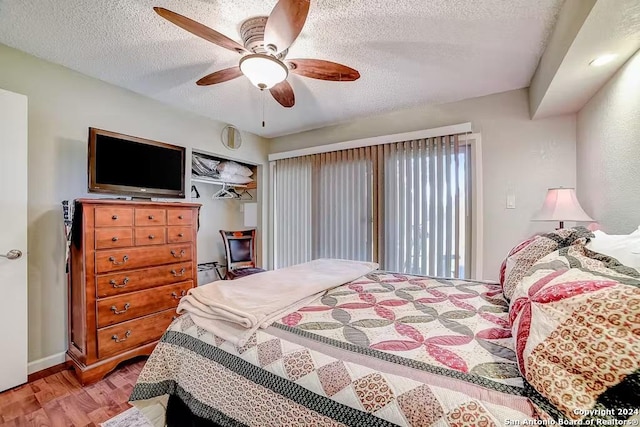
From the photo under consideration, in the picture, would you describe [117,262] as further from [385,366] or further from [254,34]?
[385,366]

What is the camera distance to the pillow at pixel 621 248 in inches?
37.1

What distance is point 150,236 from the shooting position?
2.30 meters

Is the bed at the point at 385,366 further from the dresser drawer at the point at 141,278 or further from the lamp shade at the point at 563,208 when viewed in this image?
the dresser drawer at the point at 141,278

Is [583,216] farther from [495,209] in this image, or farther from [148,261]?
[148,261]

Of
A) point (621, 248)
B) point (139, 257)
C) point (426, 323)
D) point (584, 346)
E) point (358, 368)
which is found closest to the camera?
point (584, 346)

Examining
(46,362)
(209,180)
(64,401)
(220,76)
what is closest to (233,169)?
(209,180)

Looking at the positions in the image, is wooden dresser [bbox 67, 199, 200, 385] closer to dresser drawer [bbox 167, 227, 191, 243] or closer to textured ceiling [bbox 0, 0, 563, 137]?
dresser drawer [bbox 167, 227, 191, 243]

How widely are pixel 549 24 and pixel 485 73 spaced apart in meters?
0.61

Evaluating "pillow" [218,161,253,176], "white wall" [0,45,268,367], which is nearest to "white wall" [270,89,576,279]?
"pillow" [218,161,253,176]

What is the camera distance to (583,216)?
1937mm

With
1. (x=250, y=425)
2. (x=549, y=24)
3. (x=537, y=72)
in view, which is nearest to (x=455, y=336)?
(x=250, y=425)

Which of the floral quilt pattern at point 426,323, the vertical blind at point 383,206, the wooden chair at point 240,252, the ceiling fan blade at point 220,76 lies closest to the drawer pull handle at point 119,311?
the wooden chair at point 240,252

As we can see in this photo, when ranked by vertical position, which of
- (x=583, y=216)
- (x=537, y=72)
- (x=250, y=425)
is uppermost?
(x=537, y=72)

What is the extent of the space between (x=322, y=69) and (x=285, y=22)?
0.46m
